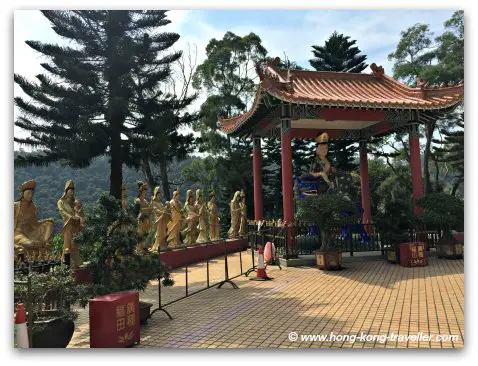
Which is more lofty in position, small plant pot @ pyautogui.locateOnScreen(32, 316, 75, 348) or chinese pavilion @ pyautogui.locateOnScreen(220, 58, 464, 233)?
chinese pavilion @ pyautogui.locateOnScreen(220, 58, 464, 233)

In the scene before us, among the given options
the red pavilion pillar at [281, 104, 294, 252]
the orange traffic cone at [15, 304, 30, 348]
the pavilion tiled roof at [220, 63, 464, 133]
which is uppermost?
the pavilion tiled roof at [220, 63, 464, 133]

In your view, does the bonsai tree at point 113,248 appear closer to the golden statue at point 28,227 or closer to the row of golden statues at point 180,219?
the golden statue at point 28,227

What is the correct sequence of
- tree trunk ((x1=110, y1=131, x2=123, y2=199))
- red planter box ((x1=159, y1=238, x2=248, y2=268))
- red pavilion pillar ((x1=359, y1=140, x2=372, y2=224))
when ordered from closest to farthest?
red planter box ((x1=159, y1=238, x2=248, y2=268)) → tree trunk ((x1=110, y1=131, x2=123, y2=199)) → red pavilion pillar ((x1=359, y1=140, x2=372, y2=224))

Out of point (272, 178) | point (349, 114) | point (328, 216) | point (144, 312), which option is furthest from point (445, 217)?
point (272, 178)

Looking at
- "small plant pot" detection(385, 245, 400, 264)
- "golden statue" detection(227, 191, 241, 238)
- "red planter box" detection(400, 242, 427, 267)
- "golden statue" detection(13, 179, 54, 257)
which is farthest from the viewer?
"golden statue" detection(227, 191, 241, 238)

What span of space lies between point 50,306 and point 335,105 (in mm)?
9196

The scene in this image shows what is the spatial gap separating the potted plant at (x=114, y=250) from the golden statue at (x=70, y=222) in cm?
336

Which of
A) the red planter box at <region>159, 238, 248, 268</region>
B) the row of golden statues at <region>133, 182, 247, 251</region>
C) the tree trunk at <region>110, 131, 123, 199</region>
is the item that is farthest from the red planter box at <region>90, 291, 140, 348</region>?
the tree trunk at <region>110, 131, 123, 199</region>

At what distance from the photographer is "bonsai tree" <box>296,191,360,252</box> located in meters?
10.3

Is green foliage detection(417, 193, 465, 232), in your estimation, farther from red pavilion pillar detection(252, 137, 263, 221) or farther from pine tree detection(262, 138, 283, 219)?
pine tree detection(262, 138, 283, 219)

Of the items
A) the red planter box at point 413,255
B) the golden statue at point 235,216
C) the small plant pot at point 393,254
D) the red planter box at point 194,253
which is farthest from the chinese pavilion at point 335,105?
the red planter box at point 413,255

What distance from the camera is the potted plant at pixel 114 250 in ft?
20.0

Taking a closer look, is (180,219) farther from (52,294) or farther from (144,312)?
(52,294)

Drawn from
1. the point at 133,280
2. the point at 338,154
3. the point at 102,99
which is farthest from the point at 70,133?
the point at 338,154
